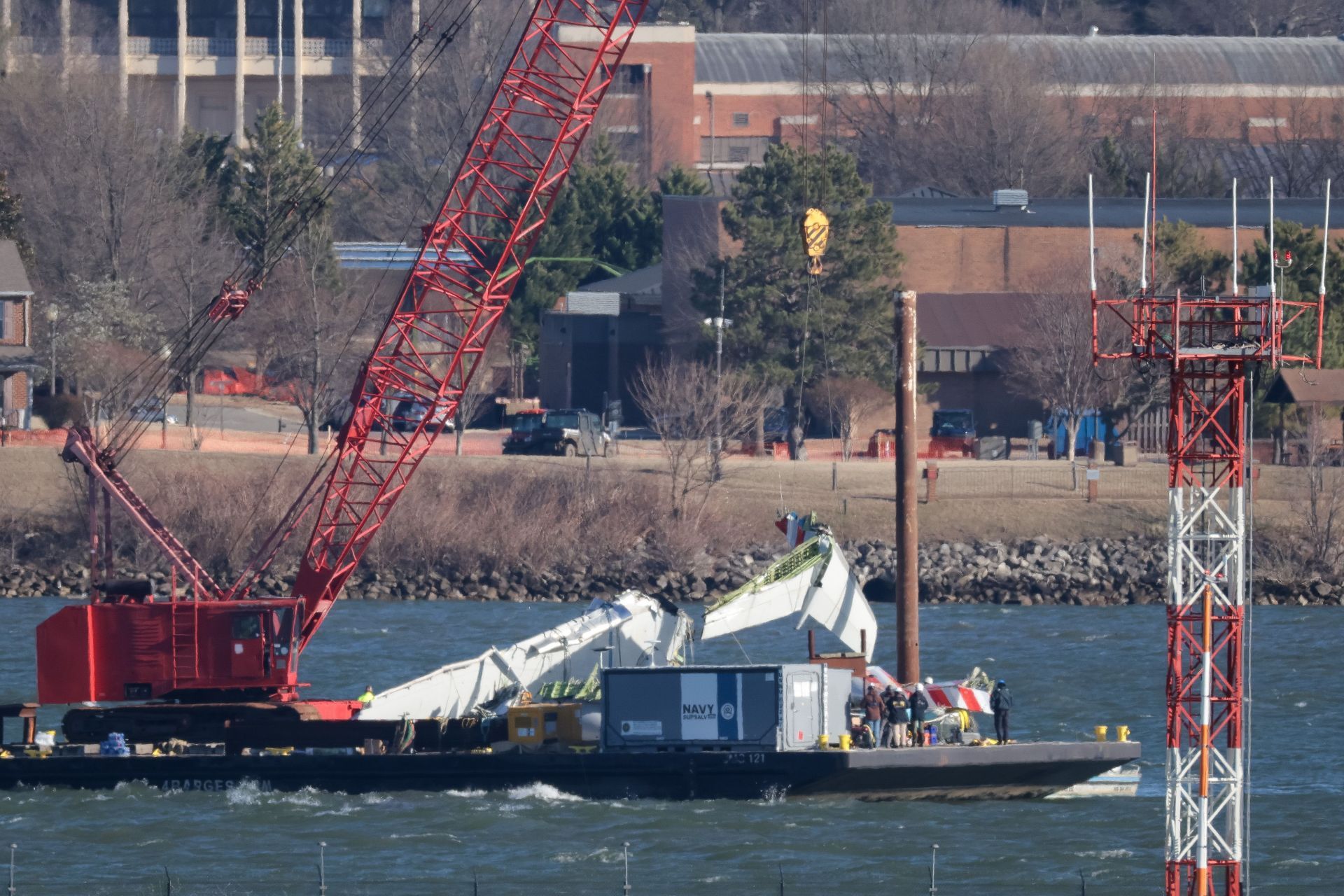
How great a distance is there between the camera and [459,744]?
1687 inches

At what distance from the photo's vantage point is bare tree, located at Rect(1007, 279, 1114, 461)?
8525 centimetres

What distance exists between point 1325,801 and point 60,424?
54921 millimetres

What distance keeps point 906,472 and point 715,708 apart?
460 inches

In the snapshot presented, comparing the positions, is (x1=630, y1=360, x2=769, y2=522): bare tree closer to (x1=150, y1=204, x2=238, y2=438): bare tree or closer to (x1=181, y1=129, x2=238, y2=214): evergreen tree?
(x1=150, y1=204, x2=238, y2=438): bare tree

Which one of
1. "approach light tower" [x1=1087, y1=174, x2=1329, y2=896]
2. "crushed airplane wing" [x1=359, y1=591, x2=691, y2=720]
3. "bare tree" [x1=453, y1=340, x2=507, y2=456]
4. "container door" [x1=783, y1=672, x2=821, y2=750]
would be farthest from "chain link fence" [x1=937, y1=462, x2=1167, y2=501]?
"approach light tower" [x1=1087, y1=174, x2=1329, y2=896]

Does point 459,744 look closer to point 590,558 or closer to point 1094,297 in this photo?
point 1094,297

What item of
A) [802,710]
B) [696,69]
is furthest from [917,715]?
[696,69]

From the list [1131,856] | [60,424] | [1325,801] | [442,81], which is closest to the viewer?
[1131,856]

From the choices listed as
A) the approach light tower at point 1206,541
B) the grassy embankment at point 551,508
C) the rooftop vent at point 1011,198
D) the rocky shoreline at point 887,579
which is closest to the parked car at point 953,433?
the grassy embankment at point 551,508

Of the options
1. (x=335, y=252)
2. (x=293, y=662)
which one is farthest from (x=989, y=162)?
(x=293, y=662)

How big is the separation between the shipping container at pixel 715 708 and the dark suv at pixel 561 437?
4080cm

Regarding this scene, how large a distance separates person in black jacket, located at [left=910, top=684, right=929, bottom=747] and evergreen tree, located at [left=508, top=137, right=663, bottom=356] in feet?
221

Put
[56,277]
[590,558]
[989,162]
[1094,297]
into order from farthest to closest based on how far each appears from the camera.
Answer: [989,162]
[56,277]
[590,558]
[1094,297]

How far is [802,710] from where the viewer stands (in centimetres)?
4084
